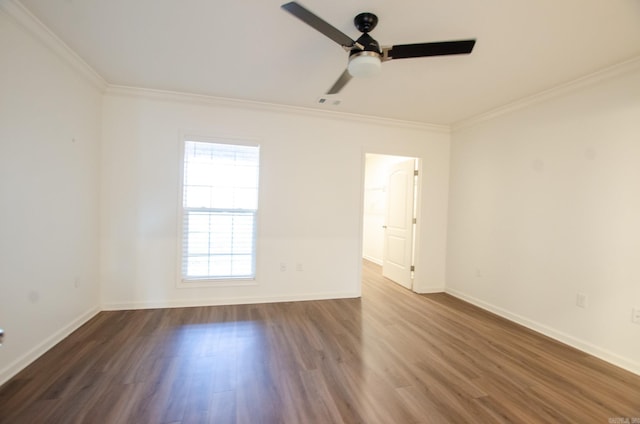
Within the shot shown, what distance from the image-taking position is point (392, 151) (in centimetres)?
413

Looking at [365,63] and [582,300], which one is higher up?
[365,63]

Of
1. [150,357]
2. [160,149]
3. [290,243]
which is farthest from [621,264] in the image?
[160,149]

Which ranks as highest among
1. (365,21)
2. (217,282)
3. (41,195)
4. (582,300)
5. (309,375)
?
(365,21)

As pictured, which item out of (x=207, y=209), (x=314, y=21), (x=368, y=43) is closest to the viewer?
(x=314, y=21)

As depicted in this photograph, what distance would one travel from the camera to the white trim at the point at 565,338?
91.6 inches

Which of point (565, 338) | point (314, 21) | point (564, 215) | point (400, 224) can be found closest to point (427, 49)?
point (314, 21)

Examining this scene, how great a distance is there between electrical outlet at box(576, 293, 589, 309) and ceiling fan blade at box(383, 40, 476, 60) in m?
2.60

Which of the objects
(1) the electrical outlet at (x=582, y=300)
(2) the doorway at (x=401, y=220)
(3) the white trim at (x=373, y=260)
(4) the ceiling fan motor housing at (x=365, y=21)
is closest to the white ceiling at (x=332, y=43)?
(4) the ceiling fan motor housing at (x=365, y=21)

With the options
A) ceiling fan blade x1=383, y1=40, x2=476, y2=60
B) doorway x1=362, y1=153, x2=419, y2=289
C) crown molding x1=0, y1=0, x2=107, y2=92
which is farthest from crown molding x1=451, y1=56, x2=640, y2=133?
crown molding x1=0, y1=0, x2=107, y2=92

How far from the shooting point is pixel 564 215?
285 cm

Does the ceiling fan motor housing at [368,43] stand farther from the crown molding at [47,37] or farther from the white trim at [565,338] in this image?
the white trim at [565,338]

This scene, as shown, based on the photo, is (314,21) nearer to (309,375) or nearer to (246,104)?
(246,104)

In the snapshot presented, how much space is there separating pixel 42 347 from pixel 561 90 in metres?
5.45

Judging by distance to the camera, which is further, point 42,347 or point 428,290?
point 428,290
